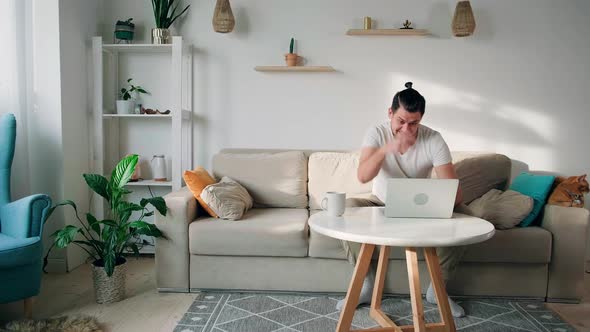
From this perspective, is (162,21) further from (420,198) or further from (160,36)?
(420,198)

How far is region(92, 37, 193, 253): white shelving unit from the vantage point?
3260 millimetres

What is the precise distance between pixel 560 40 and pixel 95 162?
3218 millimetres

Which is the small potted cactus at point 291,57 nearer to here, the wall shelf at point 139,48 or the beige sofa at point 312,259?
the wall shelf at point 139,48

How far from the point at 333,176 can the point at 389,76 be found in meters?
0.83

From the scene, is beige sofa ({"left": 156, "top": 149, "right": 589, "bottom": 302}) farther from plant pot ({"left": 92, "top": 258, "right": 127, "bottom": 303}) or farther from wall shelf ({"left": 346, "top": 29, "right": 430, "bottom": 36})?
wall shelf ({"left": 346, "top": 29, "right": 430, "bottom": 36})

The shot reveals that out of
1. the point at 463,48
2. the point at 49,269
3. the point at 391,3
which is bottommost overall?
the point at 49,269

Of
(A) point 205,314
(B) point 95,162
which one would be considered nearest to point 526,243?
(A) point 205,314

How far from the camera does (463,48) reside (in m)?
3.31

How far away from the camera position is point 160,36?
3.27m

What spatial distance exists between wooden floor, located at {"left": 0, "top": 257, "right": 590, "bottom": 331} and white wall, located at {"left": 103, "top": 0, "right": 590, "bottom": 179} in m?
1.11

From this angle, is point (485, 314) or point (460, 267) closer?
point (485, 314)

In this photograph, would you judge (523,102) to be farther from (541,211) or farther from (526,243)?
(526,243)

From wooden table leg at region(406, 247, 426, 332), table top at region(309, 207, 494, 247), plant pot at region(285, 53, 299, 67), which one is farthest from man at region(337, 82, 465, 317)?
plant pot at region(285, 53, 299, 67)

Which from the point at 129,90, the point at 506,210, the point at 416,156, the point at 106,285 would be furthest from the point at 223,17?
the point at 506,210
